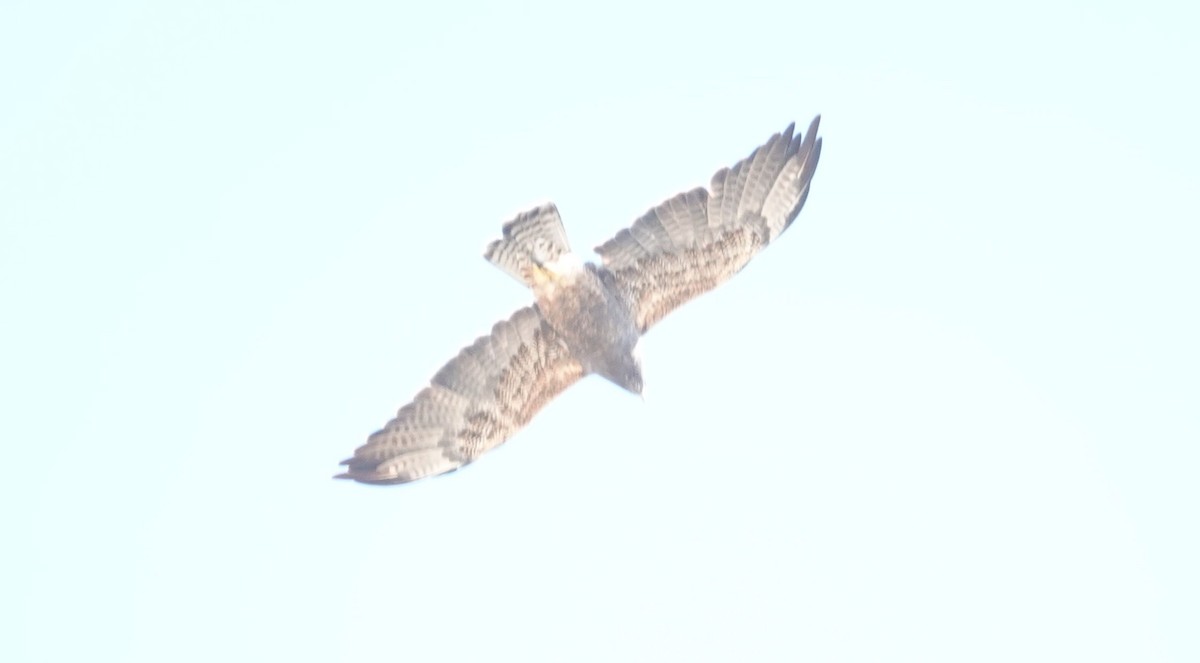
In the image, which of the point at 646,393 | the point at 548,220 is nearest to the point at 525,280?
the point at 548,220

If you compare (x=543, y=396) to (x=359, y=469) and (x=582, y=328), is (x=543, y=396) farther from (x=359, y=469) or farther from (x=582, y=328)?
(x=359, y=469)

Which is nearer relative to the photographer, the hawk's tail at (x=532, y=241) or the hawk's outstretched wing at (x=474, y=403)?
the hawk's tail at (x=532, y=241)

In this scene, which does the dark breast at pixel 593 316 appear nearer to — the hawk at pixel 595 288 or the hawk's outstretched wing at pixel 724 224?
the hawk at pixel 595 288

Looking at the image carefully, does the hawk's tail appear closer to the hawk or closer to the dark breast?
the hawk

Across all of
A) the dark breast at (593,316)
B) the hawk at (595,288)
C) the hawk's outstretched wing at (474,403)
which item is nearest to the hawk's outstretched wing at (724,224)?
the hawk at (595,288)

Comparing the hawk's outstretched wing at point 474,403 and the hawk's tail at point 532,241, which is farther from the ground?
the hawk's tail at point 532,241


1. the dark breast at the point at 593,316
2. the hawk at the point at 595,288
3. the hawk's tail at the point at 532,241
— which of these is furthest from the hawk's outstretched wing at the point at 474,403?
the hawk's tail at the point at 532,241

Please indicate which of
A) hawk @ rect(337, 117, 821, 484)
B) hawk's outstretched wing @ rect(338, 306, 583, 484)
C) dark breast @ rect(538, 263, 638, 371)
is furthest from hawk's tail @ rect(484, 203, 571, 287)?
hawk's outstretched wing @ rect(338, 306, 583, 484)
